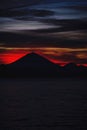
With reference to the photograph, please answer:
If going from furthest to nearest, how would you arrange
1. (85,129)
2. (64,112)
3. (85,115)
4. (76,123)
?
(64,112), (85,115), (76,123), (85,129)

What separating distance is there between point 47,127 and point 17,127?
2338 millimetres

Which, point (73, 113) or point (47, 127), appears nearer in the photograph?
point (47, 127)

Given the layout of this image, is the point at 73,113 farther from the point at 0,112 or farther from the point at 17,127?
the point at 17,127

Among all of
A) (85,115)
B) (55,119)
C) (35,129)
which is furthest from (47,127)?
(85,115)

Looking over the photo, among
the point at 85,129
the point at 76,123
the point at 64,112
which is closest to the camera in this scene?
the point at 85,129

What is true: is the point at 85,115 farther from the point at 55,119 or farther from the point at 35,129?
the point at 35,129

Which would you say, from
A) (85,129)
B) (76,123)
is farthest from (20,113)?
(85,129)

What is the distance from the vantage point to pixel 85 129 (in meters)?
39.5

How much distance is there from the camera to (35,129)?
3975 centimetres

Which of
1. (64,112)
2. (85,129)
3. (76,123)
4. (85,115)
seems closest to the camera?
(85,129)

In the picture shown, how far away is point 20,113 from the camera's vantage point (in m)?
51.8

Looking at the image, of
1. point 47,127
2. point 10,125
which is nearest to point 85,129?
point 47,127

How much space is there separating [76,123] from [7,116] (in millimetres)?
8335

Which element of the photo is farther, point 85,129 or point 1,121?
point 1,121
